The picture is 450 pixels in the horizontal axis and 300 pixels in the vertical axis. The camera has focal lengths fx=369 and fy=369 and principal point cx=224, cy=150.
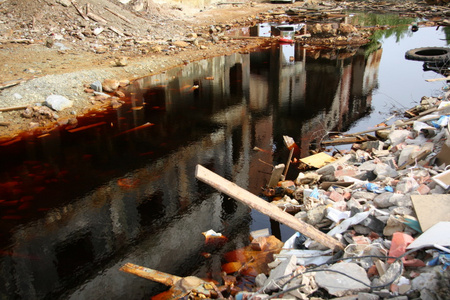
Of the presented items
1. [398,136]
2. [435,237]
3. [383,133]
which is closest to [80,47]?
[383,133]

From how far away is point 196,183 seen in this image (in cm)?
697

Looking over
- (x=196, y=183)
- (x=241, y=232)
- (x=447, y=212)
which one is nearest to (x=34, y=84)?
(x=196, y=183)

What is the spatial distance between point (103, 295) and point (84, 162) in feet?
12.6

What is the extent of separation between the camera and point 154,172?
7.34m

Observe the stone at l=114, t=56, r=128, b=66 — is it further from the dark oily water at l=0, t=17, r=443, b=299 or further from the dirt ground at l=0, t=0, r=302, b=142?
the dark oily water at l=0, t=17, r=443, b=299

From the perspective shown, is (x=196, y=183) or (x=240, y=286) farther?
(x=196, y=183)

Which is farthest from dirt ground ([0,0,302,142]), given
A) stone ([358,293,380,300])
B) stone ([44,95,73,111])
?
stone ([358,293,380,300])

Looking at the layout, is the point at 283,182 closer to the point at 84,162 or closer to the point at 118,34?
the point at 84,162

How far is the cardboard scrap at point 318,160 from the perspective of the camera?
24.2 feet

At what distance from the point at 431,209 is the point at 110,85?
10136mm

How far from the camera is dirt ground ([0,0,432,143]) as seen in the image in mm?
10078

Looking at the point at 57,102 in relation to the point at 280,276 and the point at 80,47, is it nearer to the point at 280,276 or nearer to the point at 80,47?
the point at 80,47

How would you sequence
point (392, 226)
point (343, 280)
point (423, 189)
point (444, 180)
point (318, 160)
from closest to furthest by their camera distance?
point (343, 280) → point (392, 226) → point (444, 180) → point (423, 189) → point (318, 160)

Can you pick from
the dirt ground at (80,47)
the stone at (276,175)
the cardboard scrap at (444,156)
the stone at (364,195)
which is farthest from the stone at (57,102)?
the cardboard scrap at (444,156)
